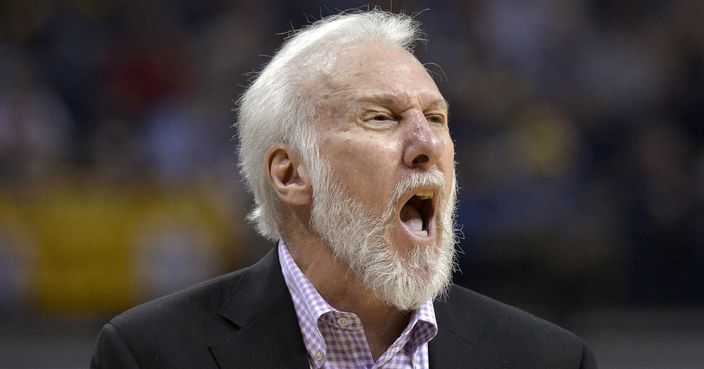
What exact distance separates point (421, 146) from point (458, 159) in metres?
4.41

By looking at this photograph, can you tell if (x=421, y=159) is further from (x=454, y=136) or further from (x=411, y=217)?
(x=454, y=136)

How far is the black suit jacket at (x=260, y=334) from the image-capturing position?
314 cm

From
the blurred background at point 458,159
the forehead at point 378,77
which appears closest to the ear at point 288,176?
the forehead at point 378,77

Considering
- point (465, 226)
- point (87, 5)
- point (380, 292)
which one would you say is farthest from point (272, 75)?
point (87, 5)

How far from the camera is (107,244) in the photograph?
7195mm

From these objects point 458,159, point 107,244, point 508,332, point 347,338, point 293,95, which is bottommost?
point 107,244

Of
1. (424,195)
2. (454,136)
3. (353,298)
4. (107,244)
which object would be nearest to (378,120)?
(424,195)

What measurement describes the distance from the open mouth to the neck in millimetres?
225

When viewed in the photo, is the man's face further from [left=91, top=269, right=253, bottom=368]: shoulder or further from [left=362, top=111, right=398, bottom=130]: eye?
[left=91, top=269, right=253, bottom=368]: shoulder

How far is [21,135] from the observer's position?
25.8ft

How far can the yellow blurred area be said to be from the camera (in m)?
7.12

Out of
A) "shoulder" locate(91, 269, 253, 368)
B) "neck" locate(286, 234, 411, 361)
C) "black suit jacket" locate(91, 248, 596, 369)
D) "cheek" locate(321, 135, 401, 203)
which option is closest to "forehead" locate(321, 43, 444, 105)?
"cheek" locate(321, 135, 401, 203)

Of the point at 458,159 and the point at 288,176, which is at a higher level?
the point at 288,176

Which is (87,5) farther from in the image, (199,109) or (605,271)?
(605,271)
